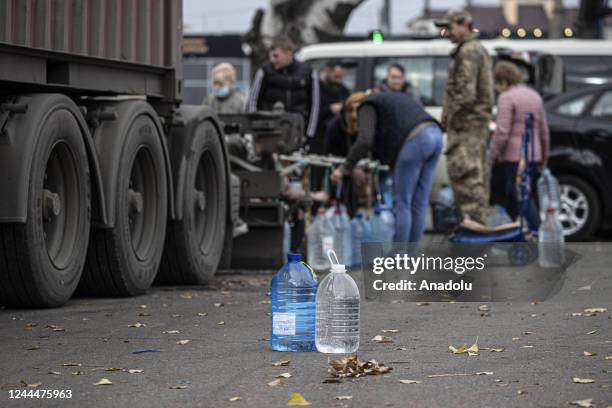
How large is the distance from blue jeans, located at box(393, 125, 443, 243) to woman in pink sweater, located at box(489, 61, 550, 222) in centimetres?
195

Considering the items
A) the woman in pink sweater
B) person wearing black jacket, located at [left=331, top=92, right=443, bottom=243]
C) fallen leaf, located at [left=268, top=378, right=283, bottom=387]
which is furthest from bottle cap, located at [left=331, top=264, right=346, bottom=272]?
the woman in pink sweater

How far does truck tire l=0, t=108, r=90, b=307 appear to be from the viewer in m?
9.80

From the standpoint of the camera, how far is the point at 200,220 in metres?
13.1

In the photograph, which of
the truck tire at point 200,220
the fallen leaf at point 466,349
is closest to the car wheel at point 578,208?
the truck tire at point 200,220

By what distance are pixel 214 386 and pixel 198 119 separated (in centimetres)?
596

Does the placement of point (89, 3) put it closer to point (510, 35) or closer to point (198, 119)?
point (198, 119)

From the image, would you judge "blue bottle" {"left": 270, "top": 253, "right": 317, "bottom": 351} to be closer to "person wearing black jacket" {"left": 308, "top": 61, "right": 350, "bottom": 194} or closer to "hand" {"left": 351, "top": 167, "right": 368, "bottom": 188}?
"hand" {"left": 351, "top": 167, "right": 368, "bottom": 188}

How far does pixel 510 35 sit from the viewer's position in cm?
2192

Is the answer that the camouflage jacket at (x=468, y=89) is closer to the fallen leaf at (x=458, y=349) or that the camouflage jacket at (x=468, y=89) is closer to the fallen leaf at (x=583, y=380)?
the fallen leaf at (x=458, y=349)

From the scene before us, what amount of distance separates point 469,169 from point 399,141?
5.73 feet

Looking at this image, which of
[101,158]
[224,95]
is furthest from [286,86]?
[101,158]

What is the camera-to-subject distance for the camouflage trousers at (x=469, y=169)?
15117mm

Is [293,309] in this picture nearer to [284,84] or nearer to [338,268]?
[338,268]

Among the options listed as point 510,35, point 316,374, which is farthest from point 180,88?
point 510,35
